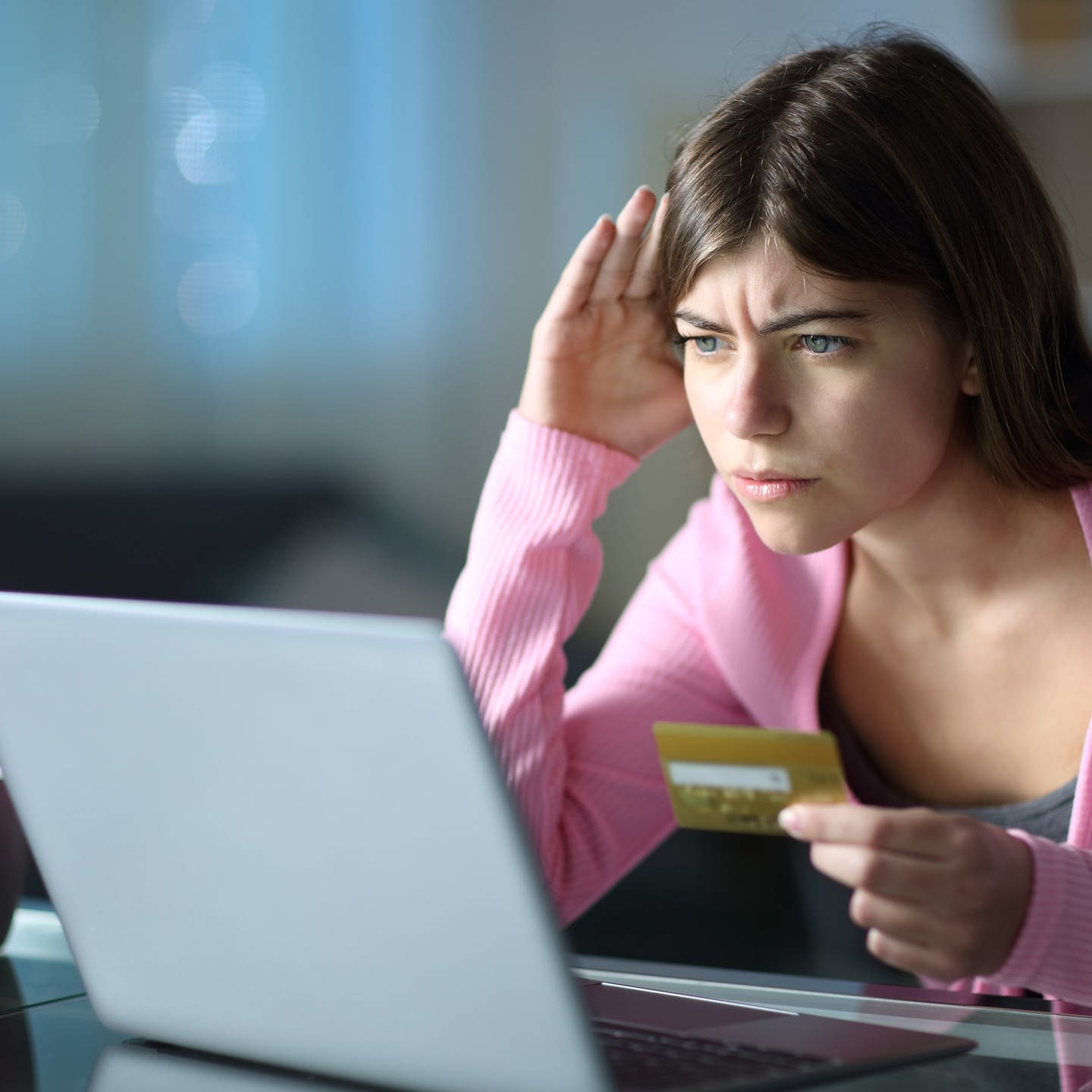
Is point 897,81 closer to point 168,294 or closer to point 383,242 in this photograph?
point 383,242

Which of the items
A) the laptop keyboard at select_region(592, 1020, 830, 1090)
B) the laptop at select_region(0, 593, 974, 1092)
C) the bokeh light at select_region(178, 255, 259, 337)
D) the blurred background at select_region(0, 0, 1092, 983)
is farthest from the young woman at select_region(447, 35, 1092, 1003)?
the bokeh light at select_region(178, 255, 259, 337)

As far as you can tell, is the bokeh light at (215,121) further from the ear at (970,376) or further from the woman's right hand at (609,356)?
the ear at (970,376)

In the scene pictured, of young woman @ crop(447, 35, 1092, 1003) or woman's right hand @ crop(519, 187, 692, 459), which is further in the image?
woman's right hand @ crop(519, 187, 692, 459)

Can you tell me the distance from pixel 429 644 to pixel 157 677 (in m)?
0.14

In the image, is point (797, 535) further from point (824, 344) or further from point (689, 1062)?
point (689, 1062)

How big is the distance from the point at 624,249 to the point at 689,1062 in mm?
711

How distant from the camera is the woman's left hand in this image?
2.56ft

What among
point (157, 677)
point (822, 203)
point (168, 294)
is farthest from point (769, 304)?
point (168, 294)

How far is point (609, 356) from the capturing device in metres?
1.22

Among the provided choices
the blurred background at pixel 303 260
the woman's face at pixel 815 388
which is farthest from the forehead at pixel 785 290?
the blurred background at pixel 303 260

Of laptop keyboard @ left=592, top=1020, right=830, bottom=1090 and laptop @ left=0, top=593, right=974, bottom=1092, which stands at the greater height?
laptop @ left=0, top=593, right=974, bottom=1092

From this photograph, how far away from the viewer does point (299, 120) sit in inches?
83.2

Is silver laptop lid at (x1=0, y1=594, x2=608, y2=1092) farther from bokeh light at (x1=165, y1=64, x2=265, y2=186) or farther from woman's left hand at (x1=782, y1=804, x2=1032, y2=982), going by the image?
bokeh light at (x1=165, y1=64, x2=265, y2=186)

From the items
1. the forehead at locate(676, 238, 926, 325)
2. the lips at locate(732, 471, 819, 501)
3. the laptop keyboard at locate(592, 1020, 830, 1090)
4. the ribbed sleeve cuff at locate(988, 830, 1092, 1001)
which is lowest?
the ribbed sleeve cuff at locate(988, 830, 1092, 1001)
